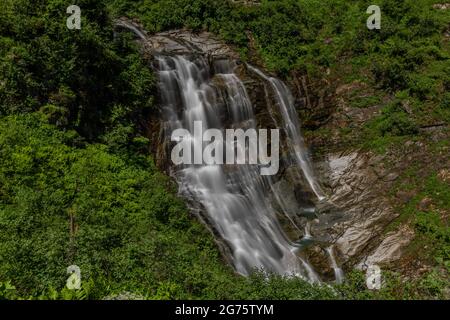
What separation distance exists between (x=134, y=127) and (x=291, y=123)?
7.36 m

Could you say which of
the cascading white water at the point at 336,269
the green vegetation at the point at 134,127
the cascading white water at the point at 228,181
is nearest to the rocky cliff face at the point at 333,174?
the cascading white water at the point at 336,269

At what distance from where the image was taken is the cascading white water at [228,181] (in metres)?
16.1

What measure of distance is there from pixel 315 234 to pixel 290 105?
6.92 m

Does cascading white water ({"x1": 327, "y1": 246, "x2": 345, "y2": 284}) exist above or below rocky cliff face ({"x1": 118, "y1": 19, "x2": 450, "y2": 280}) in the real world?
→ below

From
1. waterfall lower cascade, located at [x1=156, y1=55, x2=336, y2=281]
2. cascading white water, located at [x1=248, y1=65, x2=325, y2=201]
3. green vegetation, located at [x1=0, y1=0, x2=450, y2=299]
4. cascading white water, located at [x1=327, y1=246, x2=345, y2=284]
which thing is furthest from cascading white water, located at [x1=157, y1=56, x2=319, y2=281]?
cascading white water, located at [x1=248, y1=65, x2=325, y2=201]

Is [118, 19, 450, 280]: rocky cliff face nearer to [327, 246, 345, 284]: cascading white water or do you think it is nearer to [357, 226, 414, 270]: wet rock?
[357, 226, 414, 270]: wet rock

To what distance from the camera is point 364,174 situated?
19.2m

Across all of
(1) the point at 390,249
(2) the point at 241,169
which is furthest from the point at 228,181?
Answer: (1) the point at 390,249

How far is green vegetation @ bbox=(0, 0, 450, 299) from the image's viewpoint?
397 inches

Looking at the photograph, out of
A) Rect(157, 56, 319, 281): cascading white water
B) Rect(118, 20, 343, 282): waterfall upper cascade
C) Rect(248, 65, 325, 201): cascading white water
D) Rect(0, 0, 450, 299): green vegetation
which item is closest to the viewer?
Rect(0, 0, 450, 299): green vegetation

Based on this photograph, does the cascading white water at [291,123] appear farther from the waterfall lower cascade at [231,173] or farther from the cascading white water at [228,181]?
the cascading white water at [228,181]
